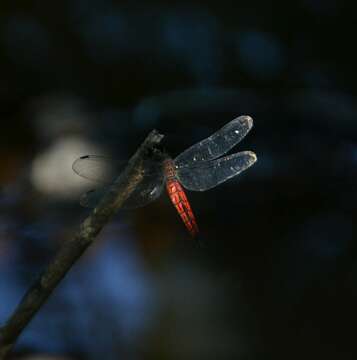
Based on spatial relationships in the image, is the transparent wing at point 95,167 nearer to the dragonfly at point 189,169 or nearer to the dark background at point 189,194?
the dragonfly at point 189,169

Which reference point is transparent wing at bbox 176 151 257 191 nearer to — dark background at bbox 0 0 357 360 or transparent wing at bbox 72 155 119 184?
transparent wing at bbox 72 155 119 184

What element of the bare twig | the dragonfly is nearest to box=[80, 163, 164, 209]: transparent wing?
the dragonfly

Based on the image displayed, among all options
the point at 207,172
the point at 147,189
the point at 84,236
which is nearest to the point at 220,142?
the point at 207,172

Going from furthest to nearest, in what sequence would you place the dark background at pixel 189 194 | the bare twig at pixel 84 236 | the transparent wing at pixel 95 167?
the dark background at pixel 189 194
the transparent wing at pixel 95 167
the bare twig at pixel 84 236

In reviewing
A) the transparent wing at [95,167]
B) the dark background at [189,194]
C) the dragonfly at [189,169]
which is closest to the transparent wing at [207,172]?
the dragonfly at [189,169]

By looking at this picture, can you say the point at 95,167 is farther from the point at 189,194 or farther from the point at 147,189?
the point at 189,194

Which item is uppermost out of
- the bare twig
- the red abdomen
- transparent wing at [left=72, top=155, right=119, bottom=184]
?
transparent wing at [left=72, top=155, right=119, bottom=184]

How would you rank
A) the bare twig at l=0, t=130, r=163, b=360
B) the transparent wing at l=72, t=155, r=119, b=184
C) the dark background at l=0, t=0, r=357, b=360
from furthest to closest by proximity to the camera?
the dark background at l=0, t=0, r=357, b=360 → the transparent wing at l=72, t=155, r=119, b=184 → the bare twig at l=0, t=130, r=163, b=360
